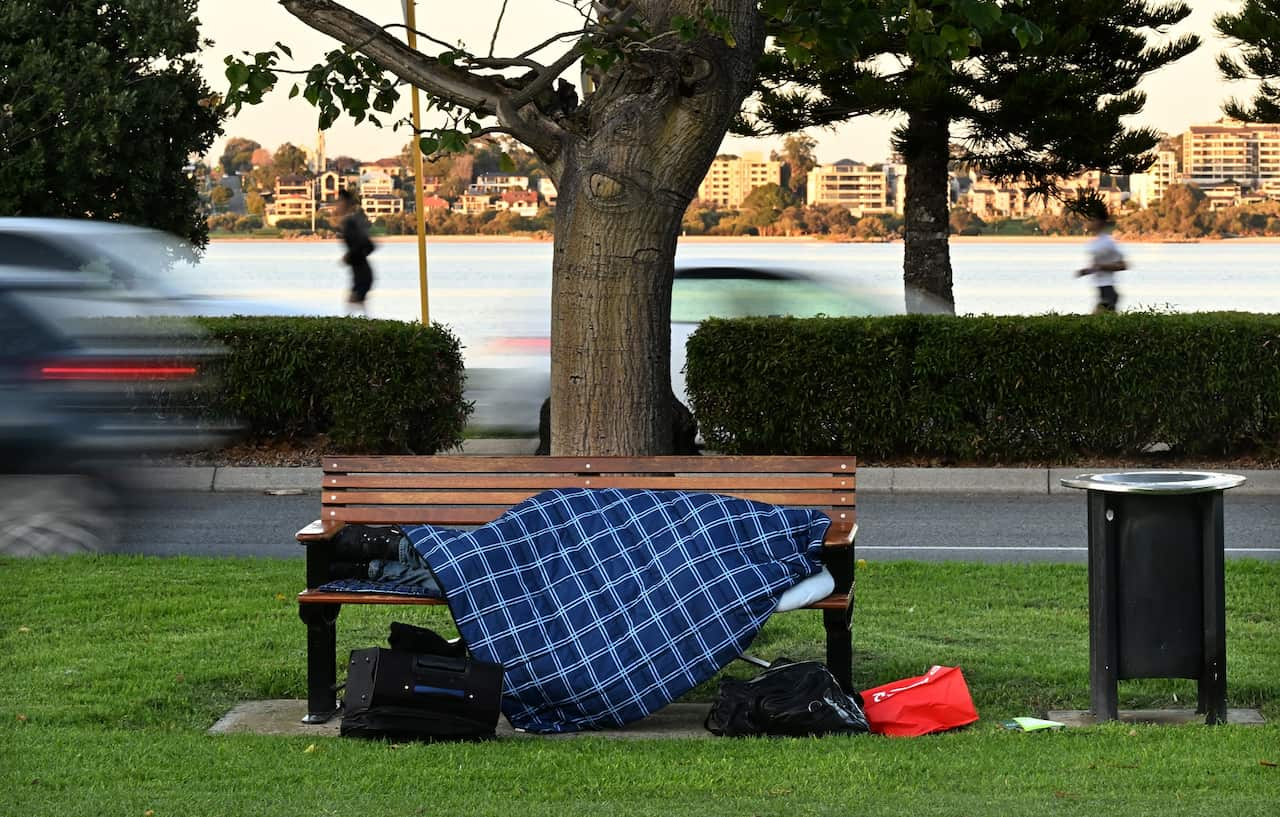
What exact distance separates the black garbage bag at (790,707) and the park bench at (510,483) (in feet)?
1.74

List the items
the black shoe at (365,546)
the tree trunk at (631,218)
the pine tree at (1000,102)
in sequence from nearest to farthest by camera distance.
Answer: the black shoe at (365,546)
the tree trunk at (631,218)
the pine tree at (1000,102)

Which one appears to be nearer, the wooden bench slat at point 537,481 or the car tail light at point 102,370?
the wooden bench slat at point 537,481

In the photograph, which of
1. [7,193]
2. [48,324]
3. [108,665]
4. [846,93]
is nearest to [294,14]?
[108,665]

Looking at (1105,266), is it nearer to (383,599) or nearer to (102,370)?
(102,370)

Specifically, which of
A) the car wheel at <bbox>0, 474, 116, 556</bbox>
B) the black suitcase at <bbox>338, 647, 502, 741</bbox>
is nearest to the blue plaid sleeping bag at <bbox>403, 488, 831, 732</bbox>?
the black suitcase at <bbox>338, 647, 502, 741</bbox>

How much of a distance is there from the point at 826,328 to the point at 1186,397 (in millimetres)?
2676

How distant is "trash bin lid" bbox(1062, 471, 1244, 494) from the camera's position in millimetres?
5637

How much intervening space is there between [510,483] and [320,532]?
2.33ft

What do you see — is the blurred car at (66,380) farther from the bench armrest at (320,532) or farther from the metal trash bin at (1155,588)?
the metal trash bin at (1155,588)

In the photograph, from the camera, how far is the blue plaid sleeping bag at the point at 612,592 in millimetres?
5738

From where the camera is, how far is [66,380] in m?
10.5

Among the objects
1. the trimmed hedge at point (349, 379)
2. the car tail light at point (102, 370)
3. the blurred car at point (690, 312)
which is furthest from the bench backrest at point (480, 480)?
the blurred car at point (690, 312)

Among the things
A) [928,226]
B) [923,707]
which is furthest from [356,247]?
[923,707]

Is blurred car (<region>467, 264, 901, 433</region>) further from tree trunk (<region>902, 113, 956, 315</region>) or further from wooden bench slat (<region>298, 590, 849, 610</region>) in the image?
wooden bench slat (<region>298, 590, 849, 610</region>)
